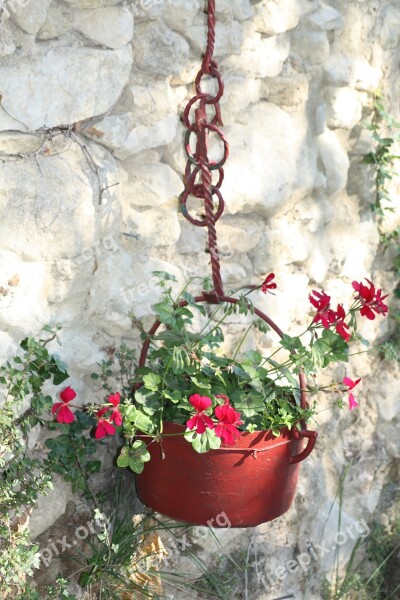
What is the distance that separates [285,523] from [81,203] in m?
1.32

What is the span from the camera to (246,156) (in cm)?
252

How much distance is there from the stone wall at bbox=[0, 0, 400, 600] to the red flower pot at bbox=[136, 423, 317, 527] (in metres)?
0.31

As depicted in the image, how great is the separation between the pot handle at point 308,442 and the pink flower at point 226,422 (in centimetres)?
24

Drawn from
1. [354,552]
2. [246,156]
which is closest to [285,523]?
[354,552]

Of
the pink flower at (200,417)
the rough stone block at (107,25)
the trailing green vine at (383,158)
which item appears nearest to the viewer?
the pink flower at (200,417)

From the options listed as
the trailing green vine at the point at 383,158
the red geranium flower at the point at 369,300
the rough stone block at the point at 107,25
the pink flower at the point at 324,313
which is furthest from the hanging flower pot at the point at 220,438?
the trailing green vine at the point at 383,158

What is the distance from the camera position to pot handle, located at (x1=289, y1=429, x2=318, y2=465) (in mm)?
1996

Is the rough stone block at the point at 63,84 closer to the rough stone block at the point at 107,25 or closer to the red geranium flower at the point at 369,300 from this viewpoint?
the rough stone block at the point at 107,25

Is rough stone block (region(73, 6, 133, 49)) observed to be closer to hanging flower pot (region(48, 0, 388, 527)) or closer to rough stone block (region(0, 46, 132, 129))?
rough stone block (region(0, 46, 132, 129))

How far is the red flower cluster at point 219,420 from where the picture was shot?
5.93ft

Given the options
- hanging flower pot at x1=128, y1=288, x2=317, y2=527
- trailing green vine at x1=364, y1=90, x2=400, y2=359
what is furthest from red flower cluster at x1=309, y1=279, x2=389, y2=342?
trailing green vine at x1=364, y1=90, x2=400, y2=359

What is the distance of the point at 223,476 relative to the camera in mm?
1979

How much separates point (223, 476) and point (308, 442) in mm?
214

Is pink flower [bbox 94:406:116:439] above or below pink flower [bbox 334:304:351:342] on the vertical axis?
below
